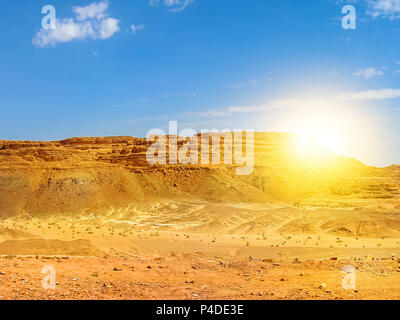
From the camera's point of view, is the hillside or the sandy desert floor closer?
the sandy desert floor

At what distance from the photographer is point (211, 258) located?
59.2ft

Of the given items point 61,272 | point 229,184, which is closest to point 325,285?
point 61,272

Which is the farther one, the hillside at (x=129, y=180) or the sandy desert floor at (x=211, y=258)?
the hillside at (x=129, y=180)

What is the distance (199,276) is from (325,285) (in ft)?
12.9

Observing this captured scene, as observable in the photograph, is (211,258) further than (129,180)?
No

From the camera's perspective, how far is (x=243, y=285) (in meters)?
10.7

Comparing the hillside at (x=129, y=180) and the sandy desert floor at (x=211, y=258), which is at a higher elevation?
the hillside at (x=129, y=180)

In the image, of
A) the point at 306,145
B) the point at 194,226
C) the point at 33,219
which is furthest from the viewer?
the point at 306,145

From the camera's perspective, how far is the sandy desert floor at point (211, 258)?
371 inches

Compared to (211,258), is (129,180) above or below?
above

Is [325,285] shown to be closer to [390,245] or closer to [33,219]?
[390,245]

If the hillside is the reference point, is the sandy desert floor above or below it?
below

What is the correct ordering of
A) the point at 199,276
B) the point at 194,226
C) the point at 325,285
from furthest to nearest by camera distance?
1. the point at 194,226
2. the point at 199,276
3. the point at 325,285

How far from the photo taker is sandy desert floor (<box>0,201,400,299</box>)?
9422 mm
